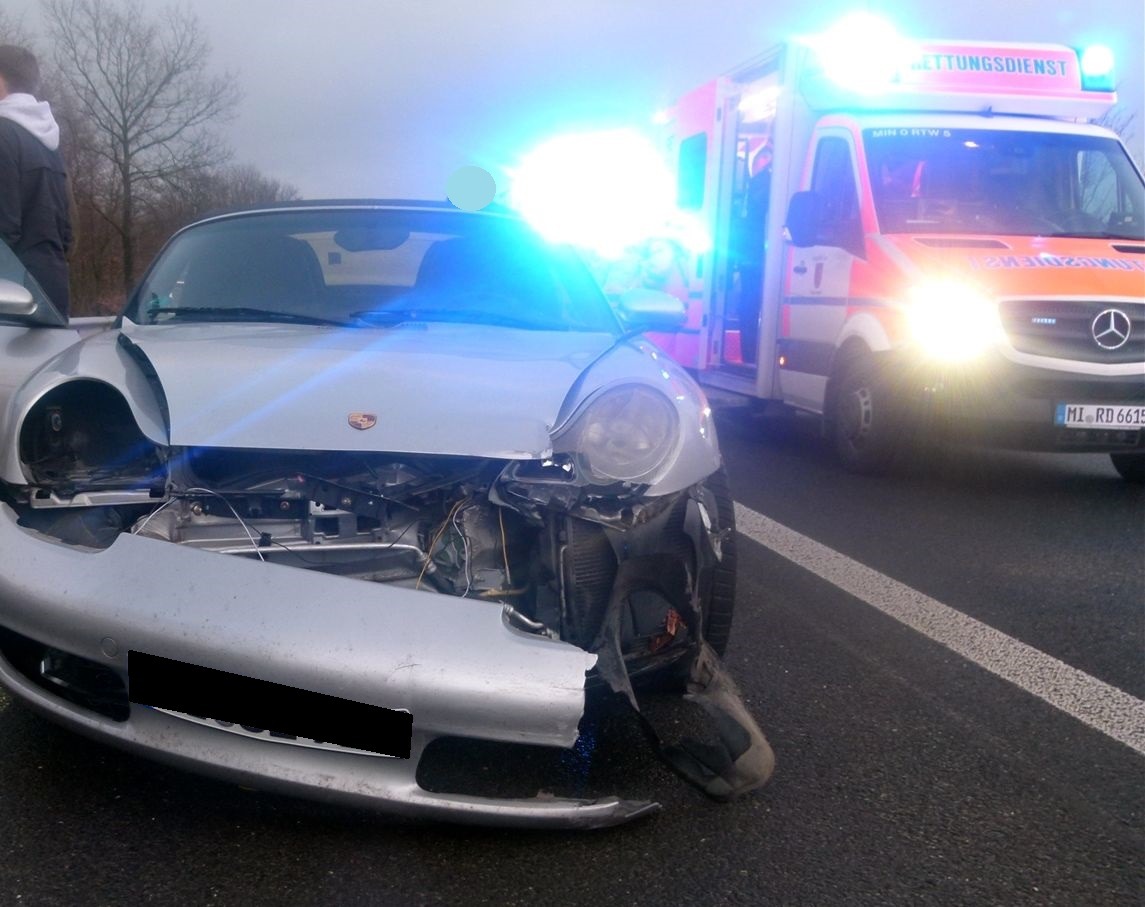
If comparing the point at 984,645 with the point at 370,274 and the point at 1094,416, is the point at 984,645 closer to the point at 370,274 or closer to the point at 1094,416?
the point at 370,274

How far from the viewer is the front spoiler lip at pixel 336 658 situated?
2.16 meters

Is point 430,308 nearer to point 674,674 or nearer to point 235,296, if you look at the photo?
point 235,296

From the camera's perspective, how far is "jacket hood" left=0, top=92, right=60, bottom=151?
467cm

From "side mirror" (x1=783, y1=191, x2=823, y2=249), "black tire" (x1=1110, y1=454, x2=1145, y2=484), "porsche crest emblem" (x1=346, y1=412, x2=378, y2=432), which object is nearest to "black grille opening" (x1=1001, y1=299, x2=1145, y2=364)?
"black tire" (x1=1110, y1=454, x2=1145, y2=484)

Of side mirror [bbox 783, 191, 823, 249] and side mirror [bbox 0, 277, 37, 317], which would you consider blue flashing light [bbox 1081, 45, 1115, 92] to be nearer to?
side mirror [bbox 783, 191, 823, 249]

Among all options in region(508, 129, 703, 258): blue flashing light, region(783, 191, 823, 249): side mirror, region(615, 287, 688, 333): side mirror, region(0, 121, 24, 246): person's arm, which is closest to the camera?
region(615, 287, 688, 333): side mirror

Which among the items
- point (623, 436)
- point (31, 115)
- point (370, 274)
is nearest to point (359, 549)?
point (623, 436)

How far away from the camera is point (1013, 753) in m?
3.01

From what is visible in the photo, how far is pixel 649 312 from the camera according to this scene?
4.19m

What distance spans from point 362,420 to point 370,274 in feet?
5.59

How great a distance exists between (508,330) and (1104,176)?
5.48m

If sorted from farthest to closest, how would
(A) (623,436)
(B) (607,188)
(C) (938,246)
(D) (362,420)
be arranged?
(B) (607,188) → (C) (938,246) → (A) (623,436) → (D) (362,420)

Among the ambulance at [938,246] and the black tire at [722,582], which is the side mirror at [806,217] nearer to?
the ambulance at [938,246]

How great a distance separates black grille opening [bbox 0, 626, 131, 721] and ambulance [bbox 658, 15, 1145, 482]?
501cm
